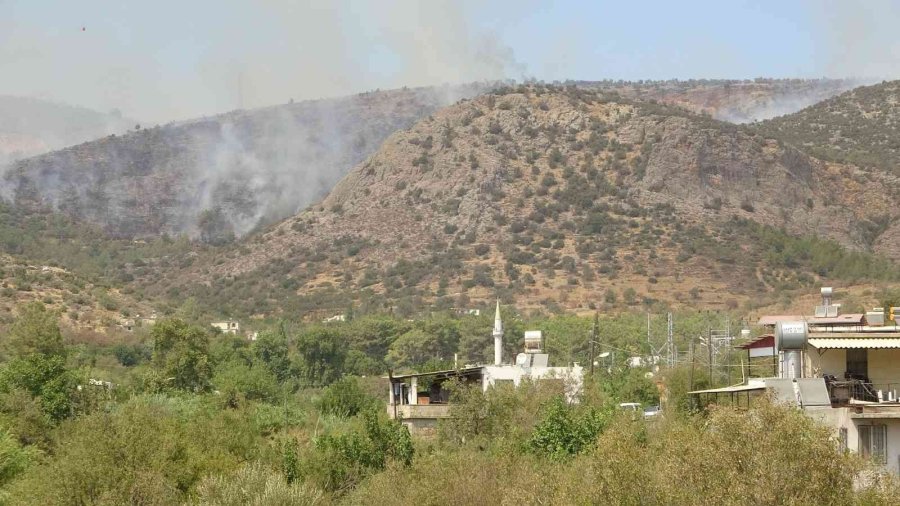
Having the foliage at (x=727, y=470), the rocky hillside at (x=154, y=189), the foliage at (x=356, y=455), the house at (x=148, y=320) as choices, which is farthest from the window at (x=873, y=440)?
the rocky hillside at (x=154, y=189)

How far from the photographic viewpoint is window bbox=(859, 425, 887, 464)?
2891 cm

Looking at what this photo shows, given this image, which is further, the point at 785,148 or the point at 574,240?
the point at 785,148

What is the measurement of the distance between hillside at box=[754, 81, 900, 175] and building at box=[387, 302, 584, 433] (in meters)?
77.2

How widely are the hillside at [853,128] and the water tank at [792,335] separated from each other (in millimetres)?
103713

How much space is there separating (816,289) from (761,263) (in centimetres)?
875

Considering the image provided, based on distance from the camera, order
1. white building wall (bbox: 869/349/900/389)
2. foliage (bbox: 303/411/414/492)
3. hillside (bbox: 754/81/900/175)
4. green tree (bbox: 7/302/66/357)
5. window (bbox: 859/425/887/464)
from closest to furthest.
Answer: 1. window (bbox: 859/425/887/464)
2. white building wall (bbox: 869/349/900/389)
3. foliage (bbox: 303/411/414/492)
4. green tree (bbox: 7/302/66/357)
5. hillside (bbox: 754/81/900/175)

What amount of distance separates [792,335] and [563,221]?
93.4 metres

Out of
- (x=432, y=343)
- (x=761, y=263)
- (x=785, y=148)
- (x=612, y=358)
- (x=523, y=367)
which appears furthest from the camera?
(x=785, y=148)

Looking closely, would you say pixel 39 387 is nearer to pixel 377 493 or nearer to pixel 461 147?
pixel 377 493

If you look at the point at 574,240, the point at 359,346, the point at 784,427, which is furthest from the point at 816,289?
the point at 784,427

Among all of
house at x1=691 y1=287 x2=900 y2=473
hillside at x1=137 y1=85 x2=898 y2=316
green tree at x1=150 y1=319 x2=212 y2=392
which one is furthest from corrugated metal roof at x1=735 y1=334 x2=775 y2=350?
hillside at x1=137 y1=85 x2=898 y2=316

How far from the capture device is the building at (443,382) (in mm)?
57250

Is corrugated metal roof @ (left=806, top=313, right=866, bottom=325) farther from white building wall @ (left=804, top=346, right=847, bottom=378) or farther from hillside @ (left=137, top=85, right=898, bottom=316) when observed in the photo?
hillside @ (left=137, top=85, right=898, bottom=316)

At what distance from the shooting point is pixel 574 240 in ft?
394
